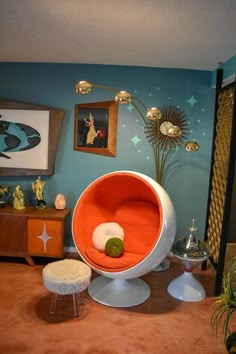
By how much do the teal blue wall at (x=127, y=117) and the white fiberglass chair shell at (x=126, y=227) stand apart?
1.97ft

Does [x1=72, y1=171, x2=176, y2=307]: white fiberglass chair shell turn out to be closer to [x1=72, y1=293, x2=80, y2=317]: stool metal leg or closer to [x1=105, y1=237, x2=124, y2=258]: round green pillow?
[x1=105, y1=237, x2=124, y2=258]: round green pillow

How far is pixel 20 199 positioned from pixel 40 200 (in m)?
0.21

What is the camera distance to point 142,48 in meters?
2.57

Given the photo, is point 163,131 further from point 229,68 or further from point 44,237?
point 44,237

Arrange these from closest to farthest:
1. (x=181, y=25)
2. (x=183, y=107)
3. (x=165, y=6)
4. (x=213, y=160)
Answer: (x=165, y=6)
(x=181, y=25)
(x=213, y=160)
(x=183, y=107)

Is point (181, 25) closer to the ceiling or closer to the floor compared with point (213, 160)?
closer to the ceiling

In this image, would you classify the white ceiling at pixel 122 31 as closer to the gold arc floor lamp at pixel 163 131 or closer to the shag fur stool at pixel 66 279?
the gold arc floor lamp at pixel 163 131

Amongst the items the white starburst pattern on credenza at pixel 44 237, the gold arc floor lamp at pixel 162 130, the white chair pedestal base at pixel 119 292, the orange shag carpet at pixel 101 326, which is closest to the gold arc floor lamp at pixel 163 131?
the gold arc floor lamp at pixel 162 130

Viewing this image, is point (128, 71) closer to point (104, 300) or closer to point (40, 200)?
point (40, 200)

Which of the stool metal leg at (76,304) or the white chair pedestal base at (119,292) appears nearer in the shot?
the stool metal leg at (76,304)

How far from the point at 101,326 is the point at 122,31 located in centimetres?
217

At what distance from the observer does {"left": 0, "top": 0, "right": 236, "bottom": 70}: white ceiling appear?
5.84 ft

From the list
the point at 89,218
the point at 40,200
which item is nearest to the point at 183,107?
the point at 89,218

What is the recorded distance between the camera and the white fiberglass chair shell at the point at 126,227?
2.38 metres
